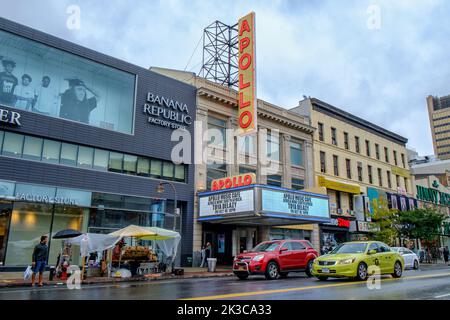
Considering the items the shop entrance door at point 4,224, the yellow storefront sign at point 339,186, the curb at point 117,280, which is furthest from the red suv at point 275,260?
the yellow storefront sign at point 339,186

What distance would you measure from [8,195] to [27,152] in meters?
2.64

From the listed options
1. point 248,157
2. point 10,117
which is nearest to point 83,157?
point 10,117

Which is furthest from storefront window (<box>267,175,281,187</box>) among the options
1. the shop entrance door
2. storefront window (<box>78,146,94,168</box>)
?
the shop entrance door

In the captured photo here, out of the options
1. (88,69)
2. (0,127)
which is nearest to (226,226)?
(88,69)

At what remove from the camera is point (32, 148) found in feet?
73.3

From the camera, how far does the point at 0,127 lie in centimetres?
2105

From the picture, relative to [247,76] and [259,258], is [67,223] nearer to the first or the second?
[259,258]

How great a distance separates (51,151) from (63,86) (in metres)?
4.12

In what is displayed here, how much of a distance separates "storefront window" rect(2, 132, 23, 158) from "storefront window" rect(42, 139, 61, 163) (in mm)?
Result: 1308

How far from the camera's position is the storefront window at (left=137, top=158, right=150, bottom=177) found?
88.2ft

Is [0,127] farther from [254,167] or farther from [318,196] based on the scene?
[318,196]

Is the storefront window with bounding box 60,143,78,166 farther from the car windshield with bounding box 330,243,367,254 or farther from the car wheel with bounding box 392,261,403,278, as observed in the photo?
the car wheel with bounding box 392,261,403,278

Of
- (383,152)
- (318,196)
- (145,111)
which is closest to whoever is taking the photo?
(145,111)

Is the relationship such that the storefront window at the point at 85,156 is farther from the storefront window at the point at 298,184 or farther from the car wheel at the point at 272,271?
the storefront window at the point at 298,184
